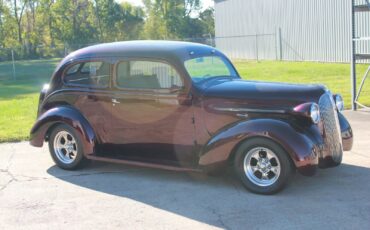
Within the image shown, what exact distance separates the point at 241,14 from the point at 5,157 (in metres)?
34.0

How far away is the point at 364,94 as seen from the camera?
43.2 feet

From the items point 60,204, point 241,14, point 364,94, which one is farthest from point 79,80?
point 241,14

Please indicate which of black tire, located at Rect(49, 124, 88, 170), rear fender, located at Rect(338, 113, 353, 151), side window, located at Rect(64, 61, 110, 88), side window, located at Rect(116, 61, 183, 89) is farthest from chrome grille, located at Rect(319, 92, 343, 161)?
black tire, located at Rect(49, 124, 88, 170)

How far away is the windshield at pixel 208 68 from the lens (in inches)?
237

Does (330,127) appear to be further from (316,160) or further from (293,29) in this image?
(293,29)

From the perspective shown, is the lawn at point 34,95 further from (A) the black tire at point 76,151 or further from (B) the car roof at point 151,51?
(B) the car roof at point 151,51

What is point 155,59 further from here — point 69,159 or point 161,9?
point 161,9

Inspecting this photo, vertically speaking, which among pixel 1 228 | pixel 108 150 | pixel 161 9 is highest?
pixel 161 9

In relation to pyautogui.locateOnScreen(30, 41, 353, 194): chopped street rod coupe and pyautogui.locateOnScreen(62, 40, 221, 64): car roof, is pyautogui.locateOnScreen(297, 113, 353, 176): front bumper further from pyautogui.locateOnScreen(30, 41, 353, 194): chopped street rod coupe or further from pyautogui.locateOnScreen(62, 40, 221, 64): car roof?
pyautogui.locateOnScreen(62, 40, 221, 64): car roof

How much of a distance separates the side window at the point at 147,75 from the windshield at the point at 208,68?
0.22 meters

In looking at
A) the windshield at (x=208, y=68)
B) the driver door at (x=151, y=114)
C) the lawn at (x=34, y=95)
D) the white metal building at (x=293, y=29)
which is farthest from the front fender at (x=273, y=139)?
the white metal building at (x=293, y=29)

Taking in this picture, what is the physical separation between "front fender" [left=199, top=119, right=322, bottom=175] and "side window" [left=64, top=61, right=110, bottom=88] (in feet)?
5.84

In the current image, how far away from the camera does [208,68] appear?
21.0 feet

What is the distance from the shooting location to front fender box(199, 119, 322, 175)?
16.8 ft
